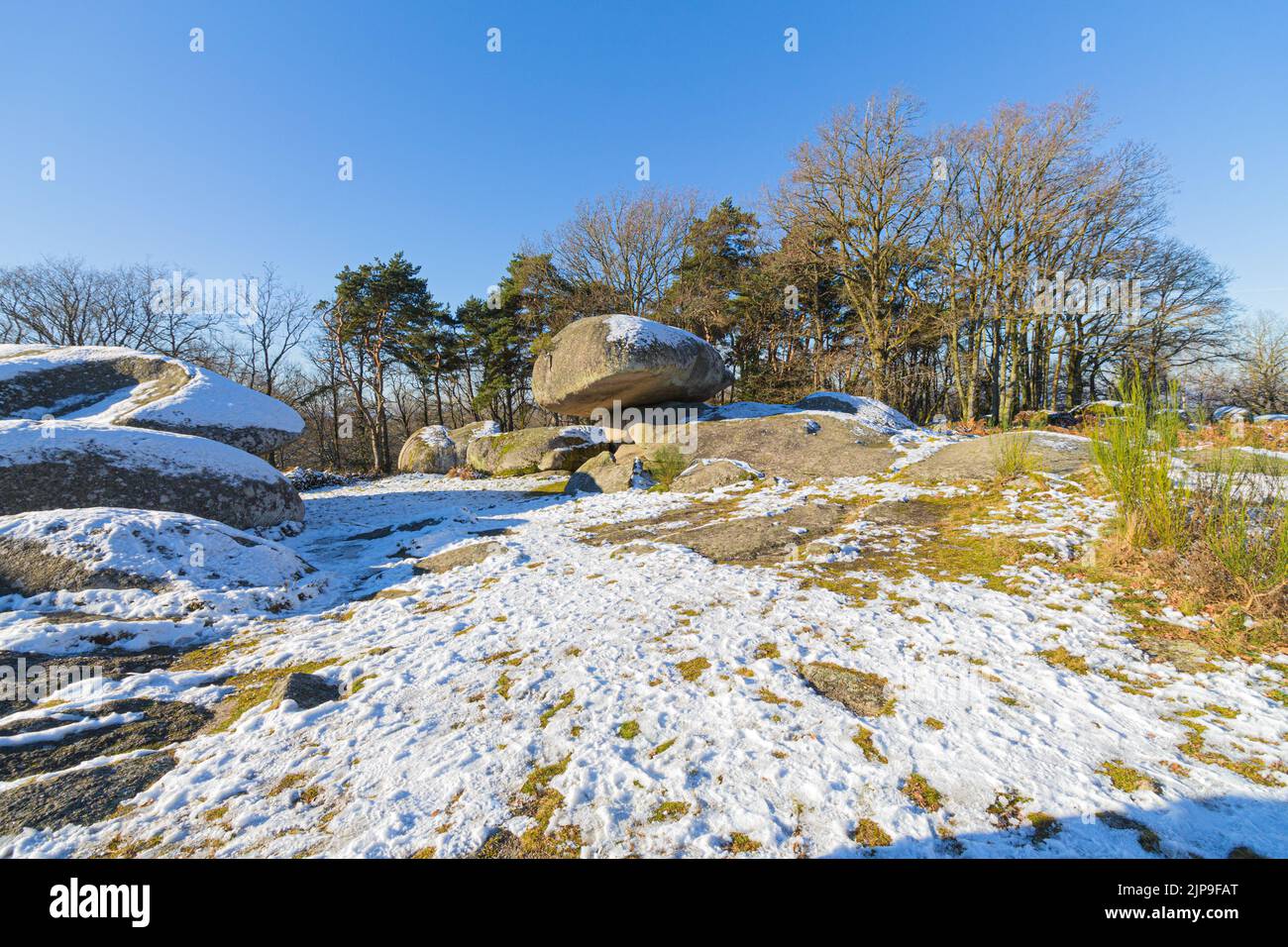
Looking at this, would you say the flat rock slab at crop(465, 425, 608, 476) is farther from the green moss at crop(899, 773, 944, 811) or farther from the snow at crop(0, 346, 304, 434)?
the green moss at crop(899, 773, 944, 811)

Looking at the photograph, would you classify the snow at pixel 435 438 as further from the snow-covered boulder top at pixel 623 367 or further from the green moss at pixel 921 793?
the green moss at pixel 921 793

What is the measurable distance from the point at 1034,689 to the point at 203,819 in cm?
315

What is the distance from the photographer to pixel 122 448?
568 centimetres

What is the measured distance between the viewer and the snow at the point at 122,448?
207 inches

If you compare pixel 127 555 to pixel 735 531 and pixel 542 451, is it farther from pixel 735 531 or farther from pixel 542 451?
pixel 542 451

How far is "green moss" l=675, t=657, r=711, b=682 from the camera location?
7.70 feet

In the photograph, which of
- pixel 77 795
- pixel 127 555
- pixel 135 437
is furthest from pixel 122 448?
pixel 77 795

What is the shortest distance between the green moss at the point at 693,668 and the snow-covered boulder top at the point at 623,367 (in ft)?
28.0

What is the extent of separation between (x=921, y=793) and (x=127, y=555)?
5.55 meters

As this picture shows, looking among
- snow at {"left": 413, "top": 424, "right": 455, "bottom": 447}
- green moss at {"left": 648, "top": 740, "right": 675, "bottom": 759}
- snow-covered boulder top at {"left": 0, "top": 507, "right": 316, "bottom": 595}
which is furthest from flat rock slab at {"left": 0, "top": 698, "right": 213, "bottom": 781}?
snow at {"left": 413, "top": 424, "right": 455, "bottom": 447}

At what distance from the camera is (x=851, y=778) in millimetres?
1612

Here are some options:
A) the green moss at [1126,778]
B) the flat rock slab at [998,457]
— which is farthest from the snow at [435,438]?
the green moss at [1126,778]

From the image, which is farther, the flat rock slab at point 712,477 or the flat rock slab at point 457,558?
the flat rock slab at point 712,477
